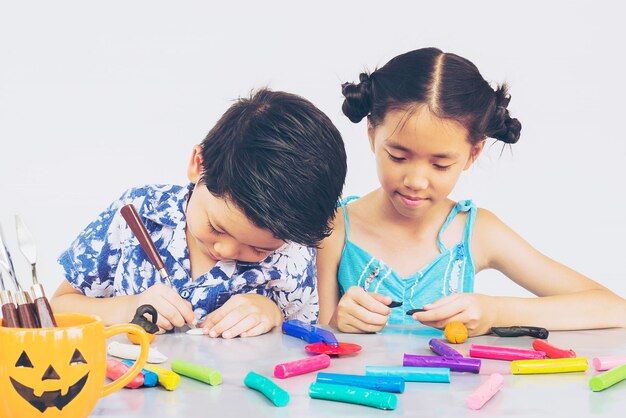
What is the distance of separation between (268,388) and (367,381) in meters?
0.11

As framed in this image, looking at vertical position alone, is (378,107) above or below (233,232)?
above

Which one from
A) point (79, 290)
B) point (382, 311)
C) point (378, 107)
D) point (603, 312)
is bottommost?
point (79, 290)

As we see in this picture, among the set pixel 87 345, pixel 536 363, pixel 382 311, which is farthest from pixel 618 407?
pixel 87 345

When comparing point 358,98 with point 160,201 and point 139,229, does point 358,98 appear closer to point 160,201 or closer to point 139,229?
point 160,201

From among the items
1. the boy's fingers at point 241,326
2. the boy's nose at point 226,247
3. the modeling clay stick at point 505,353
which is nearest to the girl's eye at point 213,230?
the boy's nose at point 226,247

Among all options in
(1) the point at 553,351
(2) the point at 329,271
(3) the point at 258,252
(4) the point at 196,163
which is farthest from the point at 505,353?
(2) the point at 329,271

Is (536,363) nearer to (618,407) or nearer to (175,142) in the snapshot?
(618,407)

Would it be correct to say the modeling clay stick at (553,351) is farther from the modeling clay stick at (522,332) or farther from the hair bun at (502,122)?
the hair bun at (502,122)

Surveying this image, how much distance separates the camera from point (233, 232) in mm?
1065

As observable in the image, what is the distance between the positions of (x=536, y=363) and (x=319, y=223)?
1.09 ft

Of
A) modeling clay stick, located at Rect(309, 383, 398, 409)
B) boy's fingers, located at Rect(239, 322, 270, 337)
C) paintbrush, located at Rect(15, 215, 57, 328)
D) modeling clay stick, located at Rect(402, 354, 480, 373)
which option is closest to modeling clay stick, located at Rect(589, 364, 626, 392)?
modeling clay stick, located at Rect(402, 354, 480, 373)

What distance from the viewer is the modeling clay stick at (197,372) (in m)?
0.79

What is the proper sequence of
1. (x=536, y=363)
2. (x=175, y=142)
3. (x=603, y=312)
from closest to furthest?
(x=536, y=363), (x=603, y=312), (x=175, y=142)

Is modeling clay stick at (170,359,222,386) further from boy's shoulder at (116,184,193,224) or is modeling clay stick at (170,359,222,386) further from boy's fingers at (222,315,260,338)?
boy's shoulder at (116,184,193,224)
